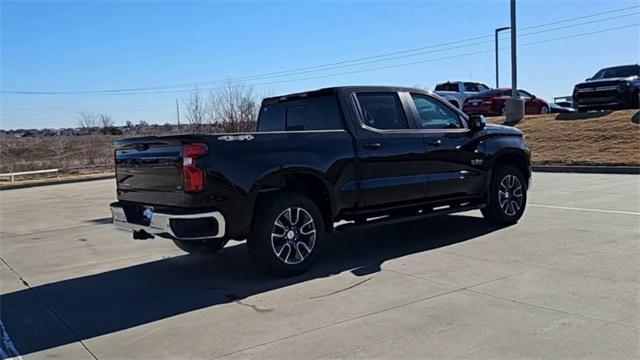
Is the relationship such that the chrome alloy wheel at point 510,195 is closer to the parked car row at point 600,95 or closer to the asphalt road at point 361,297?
the asphalt road at point 361,297

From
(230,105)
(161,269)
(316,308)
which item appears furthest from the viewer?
(230,105)

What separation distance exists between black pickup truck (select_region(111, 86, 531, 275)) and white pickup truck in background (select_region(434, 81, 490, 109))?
1836 centimetres

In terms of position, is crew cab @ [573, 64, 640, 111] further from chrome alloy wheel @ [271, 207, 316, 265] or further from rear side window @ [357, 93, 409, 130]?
chrome alloy wheel @ [271, 207, 316, 265]

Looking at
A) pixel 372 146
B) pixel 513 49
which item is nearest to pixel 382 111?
pixel 372 146

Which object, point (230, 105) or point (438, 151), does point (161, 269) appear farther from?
point (230, 105)

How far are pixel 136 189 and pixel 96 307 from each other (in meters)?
1.43

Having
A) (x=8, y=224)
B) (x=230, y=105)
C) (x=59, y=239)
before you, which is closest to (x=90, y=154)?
(x=230, y=105)

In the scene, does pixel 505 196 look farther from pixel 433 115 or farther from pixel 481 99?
pixel 481 99

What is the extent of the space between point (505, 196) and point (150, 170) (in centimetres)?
502

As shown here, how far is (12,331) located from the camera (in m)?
4.97

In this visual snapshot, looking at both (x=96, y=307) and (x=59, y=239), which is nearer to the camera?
(x=96, y=307)

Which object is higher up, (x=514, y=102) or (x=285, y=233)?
(x=514, y=102)

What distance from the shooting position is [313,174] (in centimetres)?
645

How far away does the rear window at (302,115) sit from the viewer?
23.1ft
